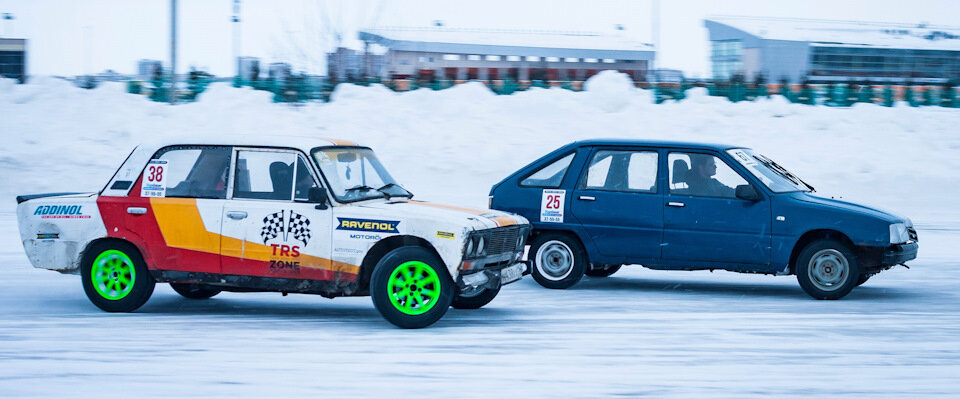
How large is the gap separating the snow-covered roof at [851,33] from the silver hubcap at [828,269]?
50.9 meters

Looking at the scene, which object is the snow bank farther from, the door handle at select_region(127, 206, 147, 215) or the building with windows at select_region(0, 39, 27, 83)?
the building with windows at select_region(0, 39, 27, 83)

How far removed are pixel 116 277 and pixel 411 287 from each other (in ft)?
8.60

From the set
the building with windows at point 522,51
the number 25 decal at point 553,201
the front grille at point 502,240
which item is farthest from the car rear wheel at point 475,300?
the building with windows at point 522,51

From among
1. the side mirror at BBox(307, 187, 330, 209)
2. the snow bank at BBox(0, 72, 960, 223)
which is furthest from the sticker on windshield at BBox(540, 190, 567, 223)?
the snow bank at BBox(0, 72, 960, 223)

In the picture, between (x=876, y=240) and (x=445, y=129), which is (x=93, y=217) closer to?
(x=876, y=240)

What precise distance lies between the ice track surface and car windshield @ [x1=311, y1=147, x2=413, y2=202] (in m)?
1.08

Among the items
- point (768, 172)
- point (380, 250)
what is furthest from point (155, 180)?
point (768, 172)

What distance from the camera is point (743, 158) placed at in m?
11.6

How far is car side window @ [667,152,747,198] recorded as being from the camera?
37.3 ft

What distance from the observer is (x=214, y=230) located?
9.20 metres

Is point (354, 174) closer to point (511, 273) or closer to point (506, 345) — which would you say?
point (511, 273)

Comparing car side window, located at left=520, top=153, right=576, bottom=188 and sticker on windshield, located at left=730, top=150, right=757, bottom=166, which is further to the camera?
car side window, located at left=520, top=153, right=576, bottom=188

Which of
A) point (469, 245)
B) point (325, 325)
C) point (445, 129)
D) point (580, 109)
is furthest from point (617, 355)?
point (580, 109)

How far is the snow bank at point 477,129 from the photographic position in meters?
24.6
